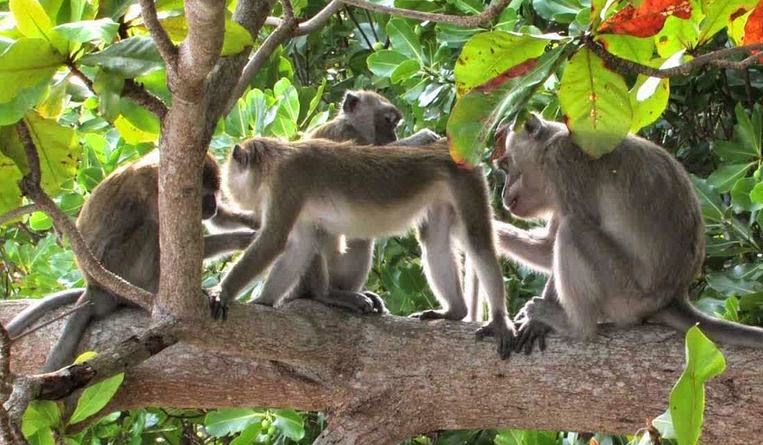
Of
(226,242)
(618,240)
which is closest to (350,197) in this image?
(226,242)

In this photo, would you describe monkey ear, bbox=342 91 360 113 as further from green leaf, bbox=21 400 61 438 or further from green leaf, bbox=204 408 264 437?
green leaf, bbox=21 400 61 438

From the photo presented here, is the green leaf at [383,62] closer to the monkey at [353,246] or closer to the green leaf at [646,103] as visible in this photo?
the monkey at [353,246]

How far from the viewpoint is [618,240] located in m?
4.83

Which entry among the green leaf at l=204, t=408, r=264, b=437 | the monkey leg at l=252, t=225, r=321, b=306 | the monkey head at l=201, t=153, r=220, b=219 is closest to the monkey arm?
the monkey leg at l=252, t=225, r=321, b=306

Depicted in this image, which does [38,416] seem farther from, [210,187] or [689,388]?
[210,187]

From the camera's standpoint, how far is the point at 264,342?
4309 millimetres

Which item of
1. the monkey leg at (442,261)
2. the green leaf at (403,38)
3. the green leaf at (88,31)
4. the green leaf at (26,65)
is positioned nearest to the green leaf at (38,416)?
the green leaf at (26,65)

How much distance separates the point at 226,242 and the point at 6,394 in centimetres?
266

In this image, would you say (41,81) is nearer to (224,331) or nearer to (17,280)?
(224,331)

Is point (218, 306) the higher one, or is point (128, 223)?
point (128, 223)

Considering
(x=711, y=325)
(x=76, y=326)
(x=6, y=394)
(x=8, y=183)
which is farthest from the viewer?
(x=76, y=326)

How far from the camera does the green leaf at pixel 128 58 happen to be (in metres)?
2.57

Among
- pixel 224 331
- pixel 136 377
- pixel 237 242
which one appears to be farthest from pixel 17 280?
pixel 224 331

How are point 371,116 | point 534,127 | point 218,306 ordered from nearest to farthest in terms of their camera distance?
point 218,306 → point 534,127 → point 371,116
